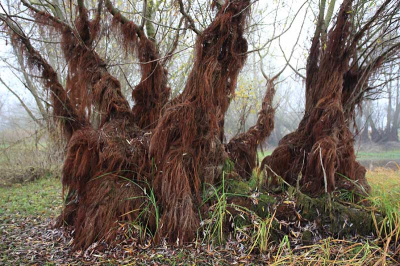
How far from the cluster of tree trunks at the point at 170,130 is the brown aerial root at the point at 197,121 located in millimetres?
11

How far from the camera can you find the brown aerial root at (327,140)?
359cm

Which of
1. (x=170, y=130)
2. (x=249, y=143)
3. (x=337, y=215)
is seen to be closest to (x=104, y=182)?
(x=170, y=130)

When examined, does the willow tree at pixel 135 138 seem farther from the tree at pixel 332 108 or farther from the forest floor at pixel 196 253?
the tree at pixel 332 108

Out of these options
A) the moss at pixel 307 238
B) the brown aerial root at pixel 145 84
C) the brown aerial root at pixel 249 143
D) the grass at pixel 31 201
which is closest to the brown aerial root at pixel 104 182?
the brown aerial root at pixel 145 84

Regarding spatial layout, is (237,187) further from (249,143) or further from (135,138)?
(135,138)

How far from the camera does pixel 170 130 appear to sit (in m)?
3.45

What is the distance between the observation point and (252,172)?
14.8ft

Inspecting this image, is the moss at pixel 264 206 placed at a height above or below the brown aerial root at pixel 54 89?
Answer: below

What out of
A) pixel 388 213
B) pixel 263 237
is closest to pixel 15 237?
pixel 263 237

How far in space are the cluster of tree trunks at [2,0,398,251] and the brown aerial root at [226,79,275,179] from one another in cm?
46

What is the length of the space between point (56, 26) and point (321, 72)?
3503 millimetres

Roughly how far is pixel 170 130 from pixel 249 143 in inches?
62.1

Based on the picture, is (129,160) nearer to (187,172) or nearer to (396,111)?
(187,172)

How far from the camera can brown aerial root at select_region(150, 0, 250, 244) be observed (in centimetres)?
334
